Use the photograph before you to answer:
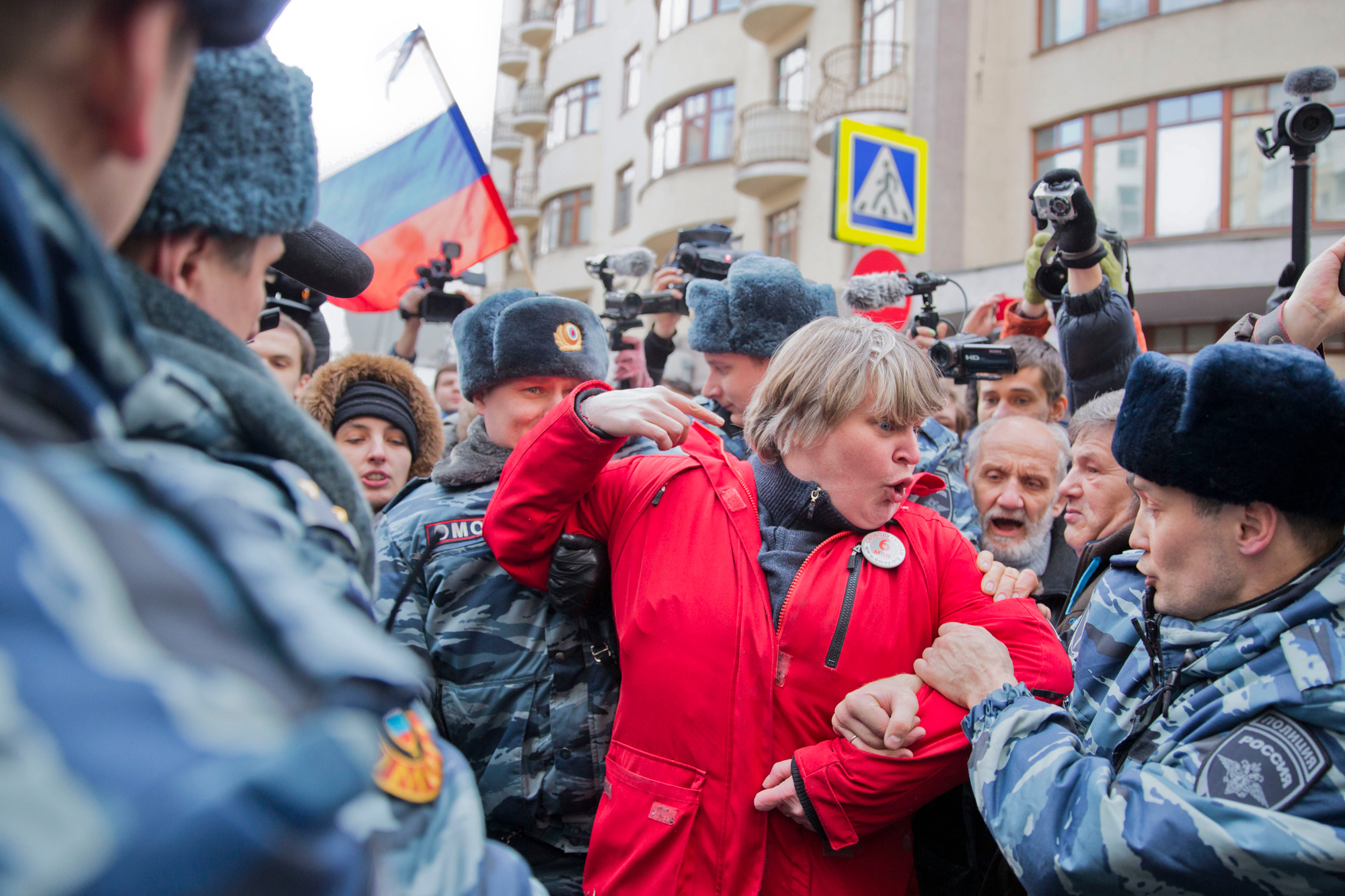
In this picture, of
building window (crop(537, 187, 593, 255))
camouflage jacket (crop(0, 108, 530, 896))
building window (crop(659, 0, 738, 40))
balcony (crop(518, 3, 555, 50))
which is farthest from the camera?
balcony (crop(518, 3, 555, 50))

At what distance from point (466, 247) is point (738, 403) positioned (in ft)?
7.87

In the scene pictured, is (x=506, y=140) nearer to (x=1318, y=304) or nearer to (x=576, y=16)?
(x=576, y=16)

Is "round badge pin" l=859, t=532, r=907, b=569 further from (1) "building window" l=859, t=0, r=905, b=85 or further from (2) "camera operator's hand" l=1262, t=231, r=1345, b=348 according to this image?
(1) "building window" l=859, t=0, r=905, b=85

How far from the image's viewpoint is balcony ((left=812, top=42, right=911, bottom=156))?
14.5m

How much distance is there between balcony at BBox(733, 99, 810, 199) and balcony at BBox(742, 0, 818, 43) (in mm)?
1406

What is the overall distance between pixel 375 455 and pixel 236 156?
2569 mm

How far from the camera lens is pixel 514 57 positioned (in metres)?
28.8

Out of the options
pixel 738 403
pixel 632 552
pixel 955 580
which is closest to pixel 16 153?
pixel 632 552

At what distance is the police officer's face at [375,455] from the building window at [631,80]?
822 inches

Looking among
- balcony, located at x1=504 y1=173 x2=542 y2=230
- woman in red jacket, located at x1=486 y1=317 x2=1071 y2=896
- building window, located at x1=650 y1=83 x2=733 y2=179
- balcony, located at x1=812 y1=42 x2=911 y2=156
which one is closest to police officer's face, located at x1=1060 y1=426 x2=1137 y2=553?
woman in red jacket, located at x1=486 y1=317 x2=1071 y2=896

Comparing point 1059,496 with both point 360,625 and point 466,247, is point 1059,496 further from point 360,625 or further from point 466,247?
point 466,247

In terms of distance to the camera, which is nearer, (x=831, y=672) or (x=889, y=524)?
(x=831, y=672)

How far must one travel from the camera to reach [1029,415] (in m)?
4.18

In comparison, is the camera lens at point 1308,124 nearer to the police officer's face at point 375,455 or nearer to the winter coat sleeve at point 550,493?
the winter coat sleeve at point 550,493
